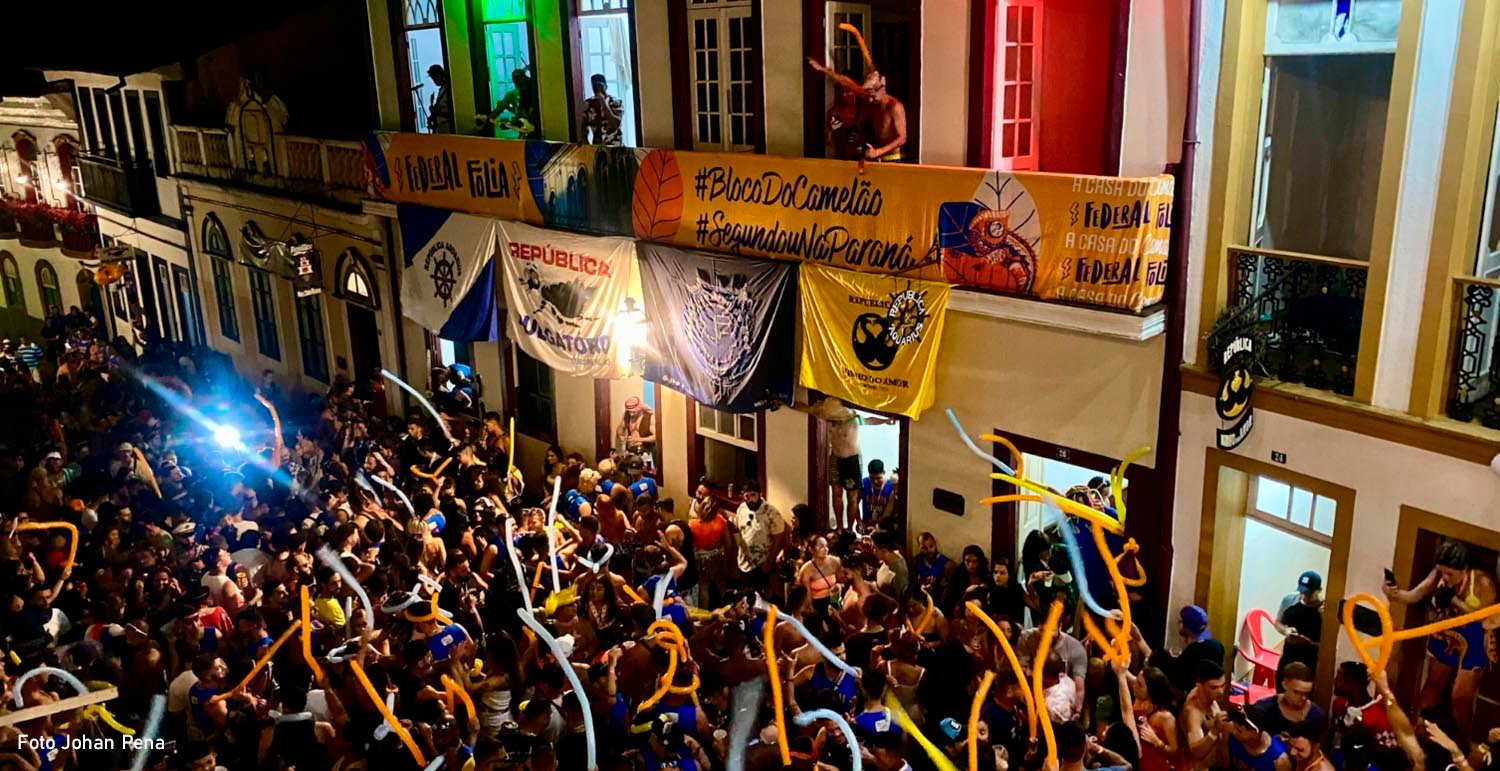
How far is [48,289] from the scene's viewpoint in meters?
32.2

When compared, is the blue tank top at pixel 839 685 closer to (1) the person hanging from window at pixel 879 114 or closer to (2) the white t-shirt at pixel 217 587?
(1) the person hanging from window at pixel 879 114

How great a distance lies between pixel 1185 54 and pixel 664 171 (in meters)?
5.92

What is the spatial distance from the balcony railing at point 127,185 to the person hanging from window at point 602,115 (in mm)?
15151

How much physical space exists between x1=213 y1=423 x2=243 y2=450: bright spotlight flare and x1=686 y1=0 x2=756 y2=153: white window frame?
856 centimetres

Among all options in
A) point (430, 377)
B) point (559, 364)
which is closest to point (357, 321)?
point (430, 377)

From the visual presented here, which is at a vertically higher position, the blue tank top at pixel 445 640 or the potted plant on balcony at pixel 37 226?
the potted plant on balcony at pixel 37 226

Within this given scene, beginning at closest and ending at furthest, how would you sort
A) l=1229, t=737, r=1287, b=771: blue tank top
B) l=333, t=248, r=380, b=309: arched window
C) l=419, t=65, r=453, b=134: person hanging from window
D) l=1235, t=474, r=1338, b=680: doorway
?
l=1229, t=737, r=1287, b=771: blue tank top → l=1235, t=474, r=1338, b=680: doorway → l=419, t=65, r=453, b=134: person hanging from window → l=333, t=248, r=380, b=309: arched window

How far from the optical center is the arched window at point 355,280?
1897 centimetres

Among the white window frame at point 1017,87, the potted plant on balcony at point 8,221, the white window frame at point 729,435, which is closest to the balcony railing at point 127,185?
the potted plant on balcony at point 8,221

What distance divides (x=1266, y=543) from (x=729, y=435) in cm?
623

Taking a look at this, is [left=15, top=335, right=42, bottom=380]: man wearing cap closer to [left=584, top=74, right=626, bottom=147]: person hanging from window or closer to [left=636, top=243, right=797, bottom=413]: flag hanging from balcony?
[left=584, top=74, right=626, bottom=147]: person hanging from window

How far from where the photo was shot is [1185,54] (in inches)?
377

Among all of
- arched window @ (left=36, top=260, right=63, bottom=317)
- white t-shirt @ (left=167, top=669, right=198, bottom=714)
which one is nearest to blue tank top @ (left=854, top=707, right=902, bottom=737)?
white t-shirt @ (left=167, top=669, right=198, bottom=714)

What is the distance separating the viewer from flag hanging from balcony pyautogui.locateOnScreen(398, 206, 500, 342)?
1605 centimetres
